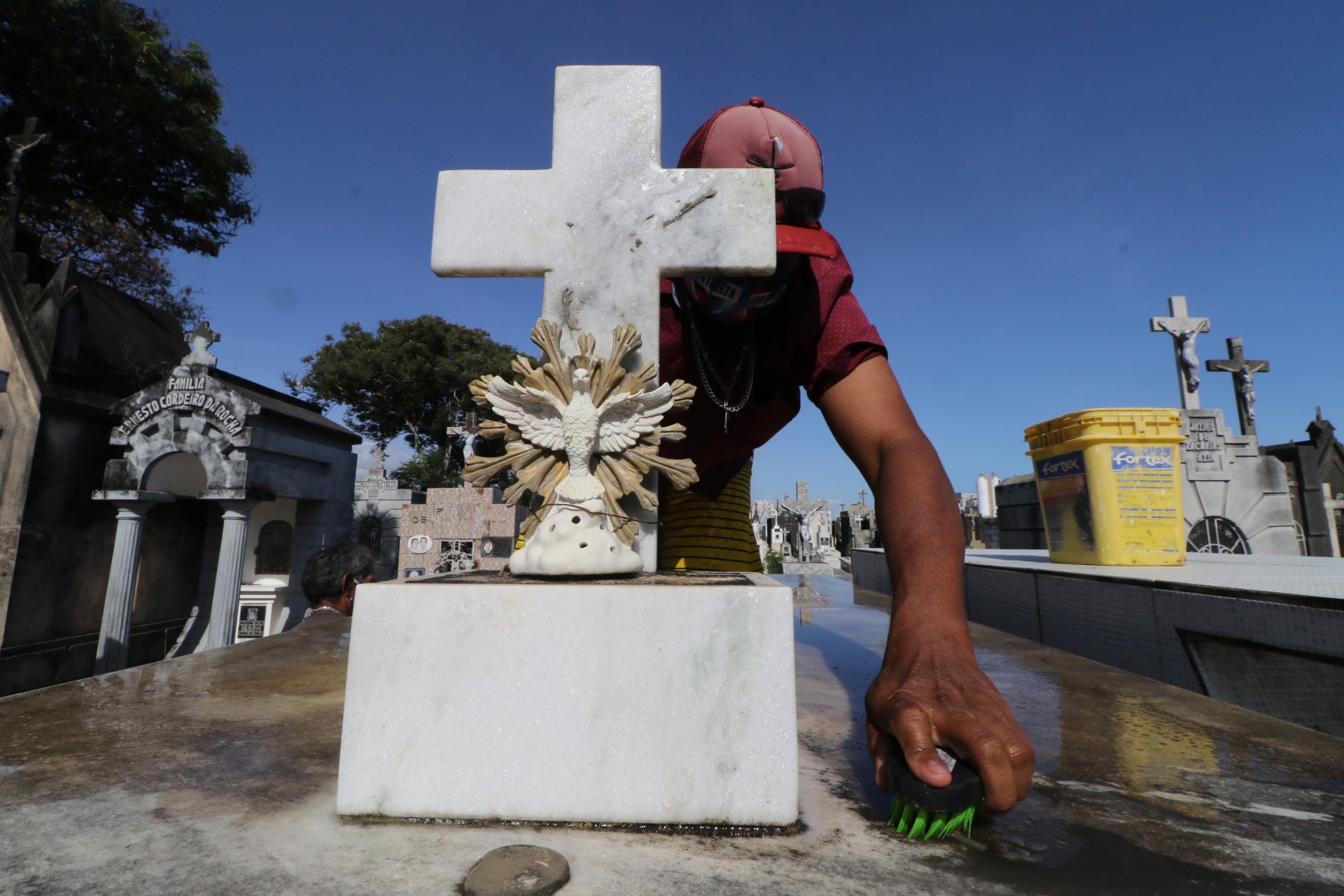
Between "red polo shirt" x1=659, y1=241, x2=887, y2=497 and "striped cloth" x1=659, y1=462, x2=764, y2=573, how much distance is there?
1.39 feet

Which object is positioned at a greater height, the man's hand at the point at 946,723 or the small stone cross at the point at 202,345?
the small stone cross at the point at 202,345

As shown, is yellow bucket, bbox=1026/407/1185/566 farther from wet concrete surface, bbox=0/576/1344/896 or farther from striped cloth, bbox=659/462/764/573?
striped cloth, bbox=659/462/764/573

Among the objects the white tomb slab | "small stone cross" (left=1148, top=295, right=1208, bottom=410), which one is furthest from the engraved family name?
"small stone cross" (left=1148, top=295, right=1208, bottom=410)

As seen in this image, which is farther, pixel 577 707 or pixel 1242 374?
pixel 1242 374

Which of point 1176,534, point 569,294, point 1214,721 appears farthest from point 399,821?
point 1176,534

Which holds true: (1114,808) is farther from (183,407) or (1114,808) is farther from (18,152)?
(18,152)

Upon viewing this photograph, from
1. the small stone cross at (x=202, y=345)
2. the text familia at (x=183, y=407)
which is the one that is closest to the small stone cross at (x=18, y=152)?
the small stone cross at (x=202, y=345)

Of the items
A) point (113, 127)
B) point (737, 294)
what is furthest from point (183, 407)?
point (737, 294)

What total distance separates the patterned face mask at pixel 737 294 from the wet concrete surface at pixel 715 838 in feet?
4.02

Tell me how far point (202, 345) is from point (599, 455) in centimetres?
1008

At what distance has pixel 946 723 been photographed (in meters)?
1.04

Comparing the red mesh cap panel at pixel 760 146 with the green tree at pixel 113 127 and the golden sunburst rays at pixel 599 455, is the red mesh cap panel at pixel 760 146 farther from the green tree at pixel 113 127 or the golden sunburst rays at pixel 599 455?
the green tree at pixel 113 127

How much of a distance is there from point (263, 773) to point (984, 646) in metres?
2.92

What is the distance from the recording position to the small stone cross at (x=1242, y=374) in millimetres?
10016
